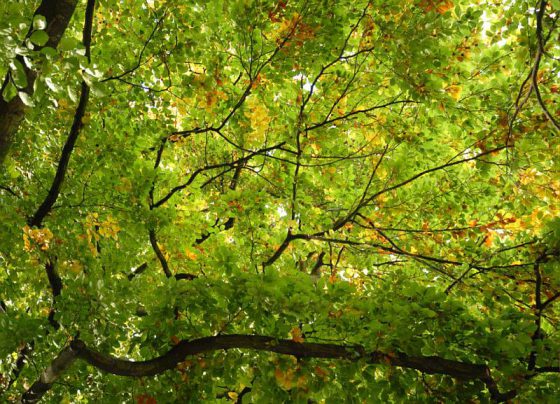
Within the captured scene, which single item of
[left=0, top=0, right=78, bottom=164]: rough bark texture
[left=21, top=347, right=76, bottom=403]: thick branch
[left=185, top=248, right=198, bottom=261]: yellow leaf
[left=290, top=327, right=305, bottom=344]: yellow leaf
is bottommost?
[left=21, top=347, right=76, bottom=403]: thick branch

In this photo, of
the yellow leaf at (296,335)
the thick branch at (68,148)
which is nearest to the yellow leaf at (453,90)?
the yellow leaf at (296,335)

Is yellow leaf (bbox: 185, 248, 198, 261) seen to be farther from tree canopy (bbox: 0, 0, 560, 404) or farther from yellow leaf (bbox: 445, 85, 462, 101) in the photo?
yellow leaf (bbox: 445, 85, 462, 101)

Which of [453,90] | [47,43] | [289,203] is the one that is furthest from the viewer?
[289,203]

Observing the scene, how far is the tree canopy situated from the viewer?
2930 mm

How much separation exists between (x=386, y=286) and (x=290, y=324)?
3.15ft

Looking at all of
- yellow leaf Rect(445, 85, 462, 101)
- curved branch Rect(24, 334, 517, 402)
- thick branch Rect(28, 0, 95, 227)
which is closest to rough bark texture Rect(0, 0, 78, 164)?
thick branch Rect(28, 0, 95, 227)

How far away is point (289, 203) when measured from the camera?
17.3ft

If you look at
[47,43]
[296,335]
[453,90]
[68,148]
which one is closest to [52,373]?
[68,148]

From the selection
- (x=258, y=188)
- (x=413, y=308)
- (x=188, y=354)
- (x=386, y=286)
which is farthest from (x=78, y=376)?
(x=413, y=308)

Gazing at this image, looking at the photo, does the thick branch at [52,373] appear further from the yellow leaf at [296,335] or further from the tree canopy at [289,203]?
the yellow leaf at [296,335]

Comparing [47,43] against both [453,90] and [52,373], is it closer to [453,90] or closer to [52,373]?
[52,373]

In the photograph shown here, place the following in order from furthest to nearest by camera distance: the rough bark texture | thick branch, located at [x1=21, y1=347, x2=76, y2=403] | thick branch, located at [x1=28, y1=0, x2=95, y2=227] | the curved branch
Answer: thick branch, located at [x1=21, y1=347, x2=76, y2=403] < thick branch, located at [x1=28, y1=0, x2=95, y2=227] < the curved branch < the rough bark texture

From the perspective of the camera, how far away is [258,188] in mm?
5949

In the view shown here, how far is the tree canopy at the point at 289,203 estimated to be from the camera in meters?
2.93
